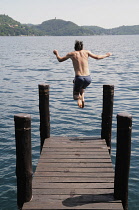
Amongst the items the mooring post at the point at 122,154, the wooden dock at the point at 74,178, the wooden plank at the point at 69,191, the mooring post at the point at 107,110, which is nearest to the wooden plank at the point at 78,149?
the wooden dock at the point at 74,178

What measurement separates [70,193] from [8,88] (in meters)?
21.3

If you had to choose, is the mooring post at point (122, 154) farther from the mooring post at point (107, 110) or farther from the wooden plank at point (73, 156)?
the mooring post at point (107, 110)

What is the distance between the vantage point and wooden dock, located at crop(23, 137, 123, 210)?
641 cm

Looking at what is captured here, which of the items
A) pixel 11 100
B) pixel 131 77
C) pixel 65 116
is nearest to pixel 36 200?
pixel 65 116

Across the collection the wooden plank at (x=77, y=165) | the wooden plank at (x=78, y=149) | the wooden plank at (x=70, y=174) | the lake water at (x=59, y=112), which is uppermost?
the wooden plank at (x=78, y=149)

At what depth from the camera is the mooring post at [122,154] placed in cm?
627

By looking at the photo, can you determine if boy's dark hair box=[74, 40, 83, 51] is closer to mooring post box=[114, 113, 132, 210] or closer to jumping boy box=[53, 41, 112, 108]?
jumping boy box=[53, 41, 112, 108]

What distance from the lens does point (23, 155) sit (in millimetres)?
6402

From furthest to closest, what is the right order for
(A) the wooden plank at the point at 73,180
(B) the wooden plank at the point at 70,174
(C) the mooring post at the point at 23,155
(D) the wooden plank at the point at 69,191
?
(B) the wooden plank at the point at 70,174 → (A) the wooden plank at the point at 73,180 → (D) the wooden plank at the point at 69,191 → (C) the mooring post at the point at 23,155

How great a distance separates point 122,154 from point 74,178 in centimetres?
148

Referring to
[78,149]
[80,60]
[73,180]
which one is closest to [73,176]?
[73,180]

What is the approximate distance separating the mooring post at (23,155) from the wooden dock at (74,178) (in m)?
0.24

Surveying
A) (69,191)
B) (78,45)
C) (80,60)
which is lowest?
Answer: (69,191)

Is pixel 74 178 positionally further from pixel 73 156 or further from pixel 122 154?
pixel 122 154
